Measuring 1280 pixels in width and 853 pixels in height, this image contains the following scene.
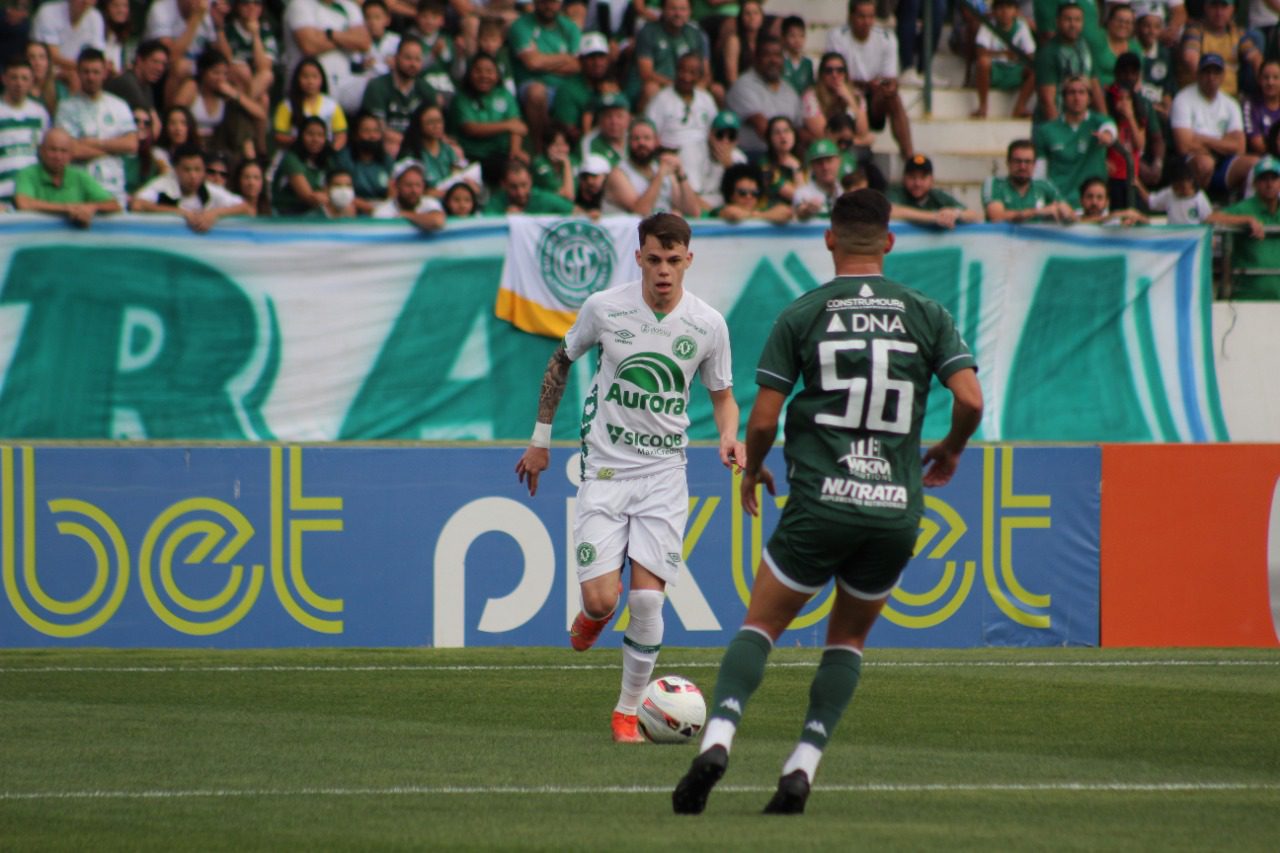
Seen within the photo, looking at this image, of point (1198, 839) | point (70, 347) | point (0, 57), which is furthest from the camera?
point (0, 57)

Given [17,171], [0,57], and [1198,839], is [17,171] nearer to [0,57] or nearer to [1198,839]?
[0,57]

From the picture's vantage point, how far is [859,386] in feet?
20.4

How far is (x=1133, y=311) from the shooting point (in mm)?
15688

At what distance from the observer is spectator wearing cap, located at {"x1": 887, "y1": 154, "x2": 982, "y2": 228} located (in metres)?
15.3

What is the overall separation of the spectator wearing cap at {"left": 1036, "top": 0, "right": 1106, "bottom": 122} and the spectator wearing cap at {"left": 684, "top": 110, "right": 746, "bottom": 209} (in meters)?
3.63

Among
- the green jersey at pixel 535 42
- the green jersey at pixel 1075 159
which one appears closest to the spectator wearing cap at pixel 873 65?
the green jersey at pixel 1075 159

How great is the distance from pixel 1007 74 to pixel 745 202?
5.71 m

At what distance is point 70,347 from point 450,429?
2.81m

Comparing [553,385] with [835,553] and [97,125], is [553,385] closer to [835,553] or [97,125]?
[835,553]

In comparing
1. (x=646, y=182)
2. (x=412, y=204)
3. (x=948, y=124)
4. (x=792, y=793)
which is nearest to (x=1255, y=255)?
(x=948, y=124)

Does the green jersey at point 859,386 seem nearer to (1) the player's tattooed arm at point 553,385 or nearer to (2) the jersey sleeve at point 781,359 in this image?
(2) the jersey sleeve at point 781,359

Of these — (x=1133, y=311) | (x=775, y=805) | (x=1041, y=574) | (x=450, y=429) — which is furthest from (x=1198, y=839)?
(x=1133, y=311)

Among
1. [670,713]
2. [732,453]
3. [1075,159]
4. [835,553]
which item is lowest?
[670,713]

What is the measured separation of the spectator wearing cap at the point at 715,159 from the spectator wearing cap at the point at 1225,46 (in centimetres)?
534
